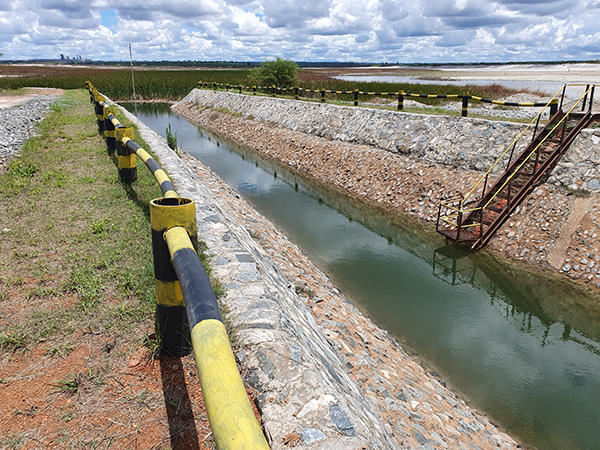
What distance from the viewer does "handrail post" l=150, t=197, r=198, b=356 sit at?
2.44 metres

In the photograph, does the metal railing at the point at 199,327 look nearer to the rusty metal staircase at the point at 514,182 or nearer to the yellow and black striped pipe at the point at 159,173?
the yellow and black striped pipe at the point at 159,173

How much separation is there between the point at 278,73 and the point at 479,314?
32.3 metres

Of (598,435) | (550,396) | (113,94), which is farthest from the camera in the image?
(113,94)

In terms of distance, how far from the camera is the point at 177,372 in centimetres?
282

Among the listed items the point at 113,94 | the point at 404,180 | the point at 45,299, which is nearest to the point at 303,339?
the point at 45,299

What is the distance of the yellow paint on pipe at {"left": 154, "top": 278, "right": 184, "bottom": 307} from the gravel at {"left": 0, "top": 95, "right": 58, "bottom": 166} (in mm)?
7848

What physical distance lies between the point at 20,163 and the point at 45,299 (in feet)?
19.3

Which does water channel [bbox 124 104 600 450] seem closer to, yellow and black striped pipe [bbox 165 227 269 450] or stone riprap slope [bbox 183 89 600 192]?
stone riprap slope [bbox 183 89 600 192]

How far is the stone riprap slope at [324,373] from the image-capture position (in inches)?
104

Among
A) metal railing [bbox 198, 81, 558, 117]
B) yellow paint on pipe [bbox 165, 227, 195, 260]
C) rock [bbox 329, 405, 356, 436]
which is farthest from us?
metal railing [bbox 198, 81, 558, 117]

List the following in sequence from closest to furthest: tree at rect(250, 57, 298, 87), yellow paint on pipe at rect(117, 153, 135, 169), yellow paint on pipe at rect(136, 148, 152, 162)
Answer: yellow paint on pipe at rect(136, 148, 152, 162) < yellow paint on pipe at rect(117, 153, 135, 169) < tree at rect(250, 57, 298, 87)

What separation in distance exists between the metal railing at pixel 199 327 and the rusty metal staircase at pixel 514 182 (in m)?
8.90

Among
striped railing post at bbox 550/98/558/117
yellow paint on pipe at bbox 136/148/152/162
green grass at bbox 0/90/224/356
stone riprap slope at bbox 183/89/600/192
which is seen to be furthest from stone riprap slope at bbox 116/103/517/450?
striped railing post at bbox 550/98/558/117

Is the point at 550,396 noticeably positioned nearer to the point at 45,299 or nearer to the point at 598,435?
the point at 598,435
